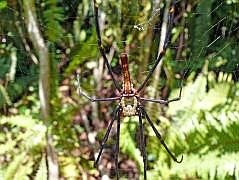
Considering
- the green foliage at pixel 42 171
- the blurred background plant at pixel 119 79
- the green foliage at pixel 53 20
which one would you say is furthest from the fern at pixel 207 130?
the green foliage at pixel 53 20

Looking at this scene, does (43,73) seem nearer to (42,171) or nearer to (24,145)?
(24,145)

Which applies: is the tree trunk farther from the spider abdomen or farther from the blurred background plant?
the spider abdomen

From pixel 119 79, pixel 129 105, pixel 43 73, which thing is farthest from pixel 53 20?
pixel 129 105

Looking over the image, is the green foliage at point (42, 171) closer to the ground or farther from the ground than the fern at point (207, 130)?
closer to the ground

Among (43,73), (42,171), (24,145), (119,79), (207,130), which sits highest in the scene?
(43,73)

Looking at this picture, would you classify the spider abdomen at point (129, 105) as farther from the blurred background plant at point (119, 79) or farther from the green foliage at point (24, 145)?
the green foliage at point (24, 145)

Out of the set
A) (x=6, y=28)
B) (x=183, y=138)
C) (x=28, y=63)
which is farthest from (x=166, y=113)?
(x=6, y=28)

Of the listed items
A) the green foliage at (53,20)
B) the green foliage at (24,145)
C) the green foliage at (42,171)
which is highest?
the green foliage at (53,20)

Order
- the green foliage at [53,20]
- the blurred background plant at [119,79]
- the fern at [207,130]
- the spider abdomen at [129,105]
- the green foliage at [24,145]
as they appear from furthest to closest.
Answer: the green foliage at [53,20]
the green foliage at [24,145]
the blurred background plant at [119,79]
the fern at [207,130]
the spider abdomen at [129,105]

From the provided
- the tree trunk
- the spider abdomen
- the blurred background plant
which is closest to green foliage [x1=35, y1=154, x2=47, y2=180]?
the blurred background plant
